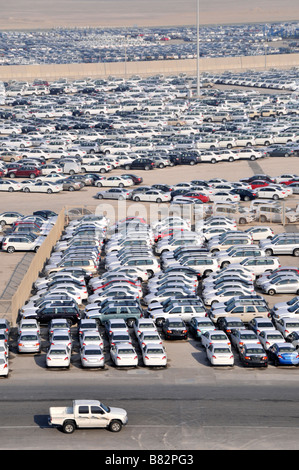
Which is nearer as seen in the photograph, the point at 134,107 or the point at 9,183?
the point at 9,183

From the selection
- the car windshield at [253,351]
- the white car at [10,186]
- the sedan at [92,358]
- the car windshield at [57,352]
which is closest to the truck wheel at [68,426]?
the sedan at [92,358]

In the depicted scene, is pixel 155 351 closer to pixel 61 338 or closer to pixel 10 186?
pixel 61 338

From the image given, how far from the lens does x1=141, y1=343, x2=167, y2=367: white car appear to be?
130ft

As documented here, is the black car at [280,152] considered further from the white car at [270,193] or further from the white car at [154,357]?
the white car at [154,357]

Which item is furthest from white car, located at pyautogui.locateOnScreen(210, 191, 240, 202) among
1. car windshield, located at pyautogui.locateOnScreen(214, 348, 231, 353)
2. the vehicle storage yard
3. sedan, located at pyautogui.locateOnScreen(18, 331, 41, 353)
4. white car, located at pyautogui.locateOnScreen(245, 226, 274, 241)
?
sedan, located at pyautogui.locateOnScreen(18, 331, 41, 353)

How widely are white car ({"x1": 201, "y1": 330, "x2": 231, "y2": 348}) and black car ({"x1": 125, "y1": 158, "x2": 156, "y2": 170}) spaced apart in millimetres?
41302

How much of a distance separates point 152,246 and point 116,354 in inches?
744

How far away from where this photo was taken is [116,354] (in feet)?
130

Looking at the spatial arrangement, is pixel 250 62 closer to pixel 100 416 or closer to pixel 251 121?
pixel 251 121

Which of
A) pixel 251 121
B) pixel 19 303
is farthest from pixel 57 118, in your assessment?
pixel 19 303

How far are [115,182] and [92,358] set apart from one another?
3626 cm

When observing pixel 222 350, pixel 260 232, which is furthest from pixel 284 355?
pixel 260 232

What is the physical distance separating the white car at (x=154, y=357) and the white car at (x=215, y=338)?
223 centimetres

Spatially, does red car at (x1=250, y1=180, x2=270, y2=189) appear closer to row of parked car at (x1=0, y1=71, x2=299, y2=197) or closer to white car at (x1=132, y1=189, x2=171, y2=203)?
white car at (x1=132, y1=189, x2=171, y2=203)
